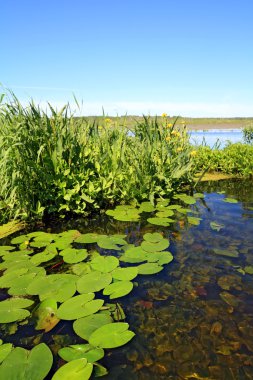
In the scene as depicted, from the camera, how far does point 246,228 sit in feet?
12.2

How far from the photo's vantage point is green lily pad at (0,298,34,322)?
2.02 m

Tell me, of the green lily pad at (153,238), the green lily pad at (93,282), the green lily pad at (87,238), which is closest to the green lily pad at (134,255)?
the green lily pad at (153,238)

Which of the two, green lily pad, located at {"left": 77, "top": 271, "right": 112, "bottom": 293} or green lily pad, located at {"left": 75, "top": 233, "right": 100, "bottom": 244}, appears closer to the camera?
green lily pad, located at {"left": 77, "top": 271, "right": 112, "bottom": 293}

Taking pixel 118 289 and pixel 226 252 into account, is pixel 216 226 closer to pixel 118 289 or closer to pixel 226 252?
pixel 226 252

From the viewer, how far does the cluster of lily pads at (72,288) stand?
5.35 feet

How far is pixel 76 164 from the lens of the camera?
4.41 meters

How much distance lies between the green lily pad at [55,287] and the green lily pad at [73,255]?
31 cm

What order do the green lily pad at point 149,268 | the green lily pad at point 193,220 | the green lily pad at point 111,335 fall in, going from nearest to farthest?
1. the green lily pad at point 111,335
2. the green lily pad at point 149,268
3. the green lily pad at point 193,220

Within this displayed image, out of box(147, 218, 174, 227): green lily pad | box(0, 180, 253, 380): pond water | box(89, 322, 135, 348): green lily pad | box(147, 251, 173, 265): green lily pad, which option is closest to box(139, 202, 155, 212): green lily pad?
box(147, 218, 174, 227): green lily pad

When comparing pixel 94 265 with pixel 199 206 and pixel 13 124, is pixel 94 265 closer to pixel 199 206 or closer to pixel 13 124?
pixel 13 124

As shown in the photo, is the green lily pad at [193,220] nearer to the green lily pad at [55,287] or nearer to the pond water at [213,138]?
the green lily pad at [55,287]

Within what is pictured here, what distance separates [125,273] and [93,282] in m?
0.30

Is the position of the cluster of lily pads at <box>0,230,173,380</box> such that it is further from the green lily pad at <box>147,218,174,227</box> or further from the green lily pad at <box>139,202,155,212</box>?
the green lily pad at <box>139,202,155,212</box>

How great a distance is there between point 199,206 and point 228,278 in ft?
8.05
